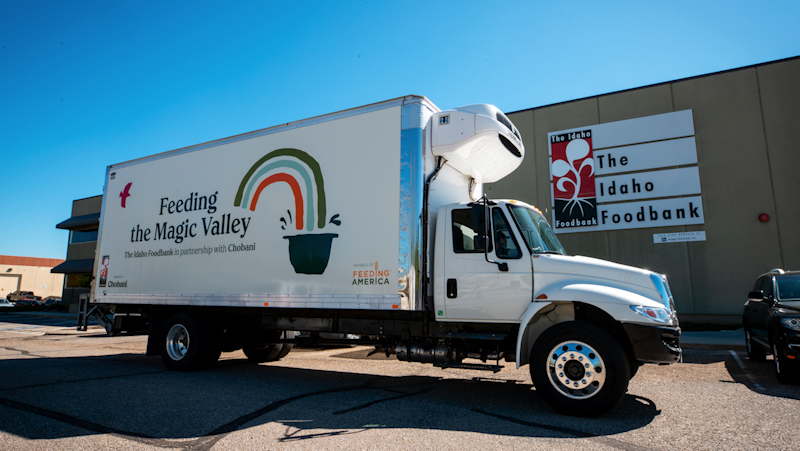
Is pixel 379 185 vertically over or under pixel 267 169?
under

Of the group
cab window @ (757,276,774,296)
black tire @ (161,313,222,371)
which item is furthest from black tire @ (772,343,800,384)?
black tire @ (161,313,222,371)

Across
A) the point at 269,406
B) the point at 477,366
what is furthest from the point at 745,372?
the point at 269,406

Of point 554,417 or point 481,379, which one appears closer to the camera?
point 554,417

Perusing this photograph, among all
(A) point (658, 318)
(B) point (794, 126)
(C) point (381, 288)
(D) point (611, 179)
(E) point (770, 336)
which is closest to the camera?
(A) point (658, 318)

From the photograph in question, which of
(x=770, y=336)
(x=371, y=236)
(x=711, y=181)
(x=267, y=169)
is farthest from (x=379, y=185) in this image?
(x=711, y=181)

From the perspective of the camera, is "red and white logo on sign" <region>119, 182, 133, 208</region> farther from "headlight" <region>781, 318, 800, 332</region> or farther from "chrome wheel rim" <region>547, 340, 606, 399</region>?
"headlight" <region>781, 318, 800, 332</region>

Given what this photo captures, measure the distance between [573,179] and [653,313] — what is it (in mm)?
13866

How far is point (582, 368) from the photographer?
513cm

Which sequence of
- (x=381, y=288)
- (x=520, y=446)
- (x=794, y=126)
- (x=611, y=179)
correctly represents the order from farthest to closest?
1. (x=611, y=179)
2. (x=794, y=126)
3. (x=381, y=288)
4. (x=520, y=446)

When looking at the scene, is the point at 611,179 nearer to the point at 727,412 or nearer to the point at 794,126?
the point at 794,126

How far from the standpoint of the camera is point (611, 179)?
57.0 ft

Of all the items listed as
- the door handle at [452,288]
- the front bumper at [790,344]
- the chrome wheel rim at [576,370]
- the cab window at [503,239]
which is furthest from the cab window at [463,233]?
the front bumper at [790,344]

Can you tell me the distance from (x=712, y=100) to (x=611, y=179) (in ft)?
14.1

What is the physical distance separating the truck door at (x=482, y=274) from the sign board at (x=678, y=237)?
13.2 meters
